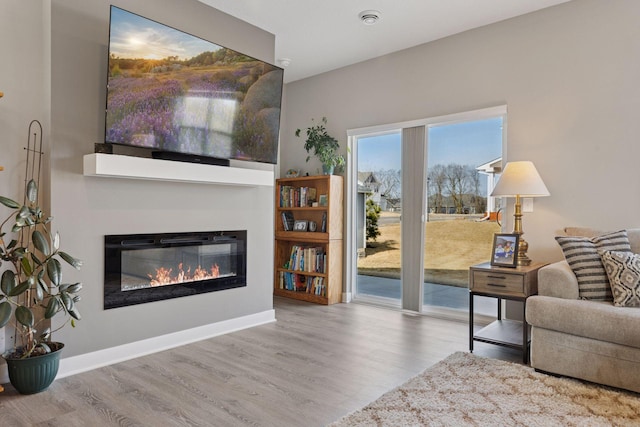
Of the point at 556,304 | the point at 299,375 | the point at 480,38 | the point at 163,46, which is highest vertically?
the point at 480,38

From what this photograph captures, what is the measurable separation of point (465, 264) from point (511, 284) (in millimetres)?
1123

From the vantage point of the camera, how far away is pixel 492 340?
308cm

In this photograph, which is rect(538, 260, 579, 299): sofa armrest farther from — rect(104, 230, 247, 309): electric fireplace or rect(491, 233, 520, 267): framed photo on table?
rect(104, 230, 247, 309): electric fireplace

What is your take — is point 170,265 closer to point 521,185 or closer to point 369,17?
point 369,17

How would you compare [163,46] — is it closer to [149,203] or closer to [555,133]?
[149,203]

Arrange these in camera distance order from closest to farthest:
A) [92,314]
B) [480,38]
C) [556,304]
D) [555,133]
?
[556,304], [92,314], [555,133], [480,38]

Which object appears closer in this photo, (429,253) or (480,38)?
(480,38)

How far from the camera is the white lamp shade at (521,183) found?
316 centimetres

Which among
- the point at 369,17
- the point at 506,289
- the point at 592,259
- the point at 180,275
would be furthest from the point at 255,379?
the point at 369,17

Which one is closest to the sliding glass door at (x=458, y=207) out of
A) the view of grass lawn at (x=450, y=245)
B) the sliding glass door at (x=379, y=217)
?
the view of grass lawn at (x=450, y=245)

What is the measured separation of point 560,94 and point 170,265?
11.4 feet

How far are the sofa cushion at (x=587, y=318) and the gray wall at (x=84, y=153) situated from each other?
8.41 ft

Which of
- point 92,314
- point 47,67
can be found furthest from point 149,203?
point 47,67

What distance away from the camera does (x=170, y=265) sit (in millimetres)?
3340
